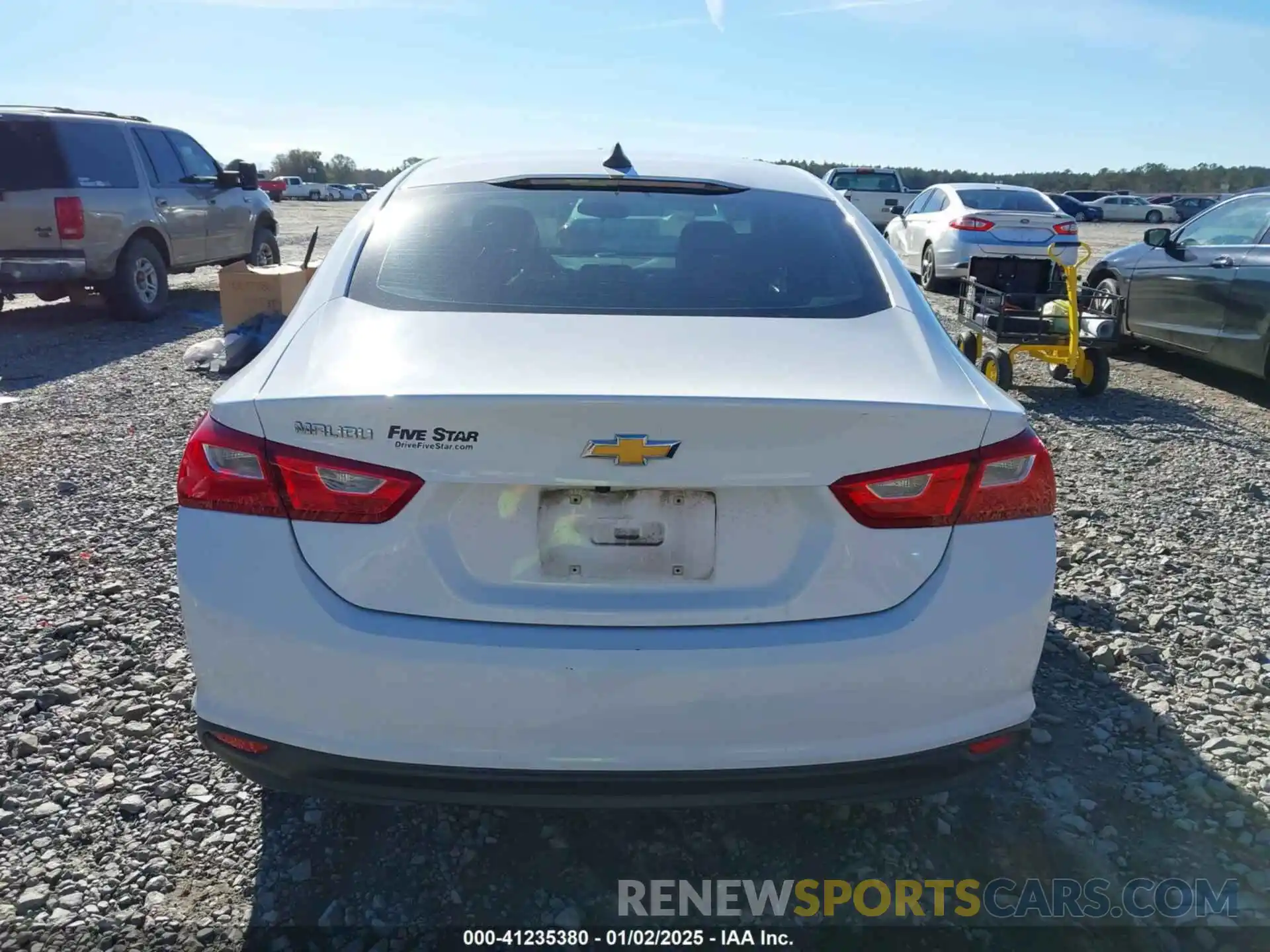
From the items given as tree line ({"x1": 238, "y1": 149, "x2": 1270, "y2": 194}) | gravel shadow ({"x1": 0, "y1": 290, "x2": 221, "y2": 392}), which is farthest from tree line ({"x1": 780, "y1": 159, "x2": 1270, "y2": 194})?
gravel shadow ({"x1": 0, "y1": 290, "x2": 221, "y2": 392})

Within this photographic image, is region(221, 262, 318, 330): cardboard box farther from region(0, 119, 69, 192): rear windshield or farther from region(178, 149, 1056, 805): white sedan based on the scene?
region(178, 149, 1056, 805): white sedan

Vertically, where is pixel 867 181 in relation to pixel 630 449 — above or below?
above

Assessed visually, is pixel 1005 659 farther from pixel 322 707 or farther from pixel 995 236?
pixel 995 236

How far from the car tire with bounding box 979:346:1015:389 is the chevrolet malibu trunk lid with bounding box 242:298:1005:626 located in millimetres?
5218

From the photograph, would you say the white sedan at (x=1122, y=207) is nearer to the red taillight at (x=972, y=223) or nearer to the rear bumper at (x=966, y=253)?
the rear bumper at (x=966, y=253)

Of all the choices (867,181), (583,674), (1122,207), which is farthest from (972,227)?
(1122,207)

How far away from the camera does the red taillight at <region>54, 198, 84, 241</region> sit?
902 centimetres

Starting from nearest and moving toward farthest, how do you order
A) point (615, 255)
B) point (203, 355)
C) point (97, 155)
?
point (615, 255) < point (203, 355) < point (97, 155)

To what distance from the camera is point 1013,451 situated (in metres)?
1.96

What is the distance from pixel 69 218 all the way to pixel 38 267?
0.56 metres

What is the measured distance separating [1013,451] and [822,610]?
20.6 inches

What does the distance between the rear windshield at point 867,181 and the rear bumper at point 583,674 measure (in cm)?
2198

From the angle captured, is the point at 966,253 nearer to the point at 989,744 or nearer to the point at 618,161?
the point at 618,161

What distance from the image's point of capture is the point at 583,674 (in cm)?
182
